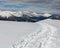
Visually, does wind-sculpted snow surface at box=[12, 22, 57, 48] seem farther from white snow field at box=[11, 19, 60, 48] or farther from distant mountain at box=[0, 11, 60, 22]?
distant mountain at box=[0, 11, 60, 22]

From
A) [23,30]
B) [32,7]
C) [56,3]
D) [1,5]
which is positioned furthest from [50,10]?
[23,30]

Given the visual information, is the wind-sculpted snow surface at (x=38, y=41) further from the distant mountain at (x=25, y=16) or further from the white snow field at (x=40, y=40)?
the distant mountain at (x=25, y=16)

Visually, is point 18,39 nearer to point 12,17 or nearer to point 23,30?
point 23,30

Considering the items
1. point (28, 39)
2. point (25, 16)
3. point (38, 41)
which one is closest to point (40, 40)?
point (38, 41)

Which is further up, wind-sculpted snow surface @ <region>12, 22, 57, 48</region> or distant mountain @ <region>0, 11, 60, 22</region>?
wind-sculpted snow surface @ <region>12, 22, 57, 48</region>

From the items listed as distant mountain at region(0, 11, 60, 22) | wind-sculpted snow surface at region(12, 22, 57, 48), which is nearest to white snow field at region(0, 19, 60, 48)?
wind-sculpted snow surface at region(12, 22, 57, 48)

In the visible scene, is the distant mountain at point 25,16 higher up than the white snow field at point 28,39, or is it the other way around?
the white snow field at point 28,39

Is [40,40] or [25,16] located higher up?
[40,40]

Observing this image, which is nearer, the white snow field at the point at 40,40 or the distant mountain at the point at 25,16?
the white snow field at the point at 40,40

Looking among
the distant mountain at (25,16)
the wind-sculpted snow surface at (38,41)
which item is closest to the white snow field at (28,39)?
the wind-sculpted snow surface at (38,41)

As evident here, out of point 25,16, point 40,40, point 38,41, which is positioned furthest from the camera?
point 25,16

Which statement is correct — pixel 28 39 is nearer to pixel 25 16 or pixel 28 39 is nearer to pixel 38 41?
pixel 38 41
